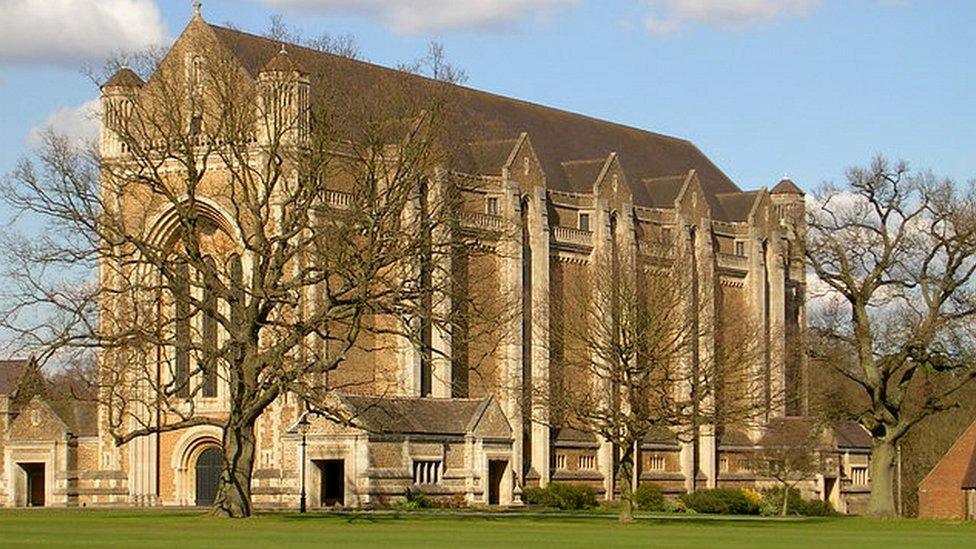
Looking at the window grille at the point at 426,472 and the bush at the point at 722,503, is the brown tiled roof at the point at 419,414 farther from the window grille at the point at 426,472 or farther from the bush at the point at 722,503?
the bush at the point at 722,503

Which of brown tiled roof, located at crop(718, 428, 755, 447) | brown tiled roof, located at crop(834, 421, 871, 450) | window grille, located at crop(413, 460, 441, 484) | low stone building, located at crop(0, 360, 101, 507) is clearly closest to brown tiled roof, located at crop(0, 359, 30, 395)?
low stone building, located at crop(0, 360, 101, 507)

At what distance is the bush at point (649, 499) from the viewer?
9231 centimetres

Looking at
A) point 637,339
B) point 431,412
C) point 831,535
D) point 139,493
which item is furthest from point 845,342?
point 139,493

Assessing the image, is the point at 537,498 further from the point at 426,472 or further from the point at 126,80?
the point at 126,80

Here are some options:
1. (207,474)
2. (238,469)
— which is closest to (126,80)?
(207,474)

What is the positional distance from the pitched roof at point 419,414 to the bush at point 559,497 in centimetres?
497

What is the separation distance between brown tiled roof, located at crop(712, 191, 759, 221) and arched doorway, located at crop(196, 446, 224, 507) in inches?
1531

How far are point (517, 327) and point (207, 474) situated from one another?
1598 cm

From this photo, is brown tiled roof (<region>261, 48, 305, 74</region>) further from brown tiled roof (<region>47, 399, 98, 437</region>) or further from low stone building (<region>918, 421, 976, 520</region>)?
low stone building (<region>918, 421, 976, 520</region>)

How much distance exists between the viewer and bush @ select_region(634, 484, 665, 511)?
9231 cm

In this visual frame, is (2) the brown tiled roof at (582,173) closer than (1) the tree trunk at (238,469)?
No

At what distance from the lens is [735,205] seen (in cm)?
11550

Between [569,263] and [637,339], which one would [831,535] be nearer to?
[637,339]

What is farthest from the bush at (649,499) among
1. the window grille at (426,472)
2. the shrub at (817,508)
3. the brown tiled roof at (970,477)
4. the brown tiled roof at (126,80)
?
the brown tiled roof at (126,80)
